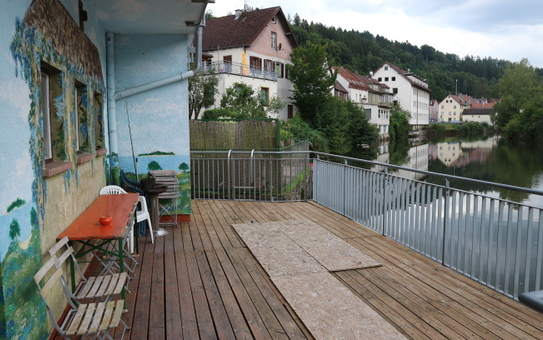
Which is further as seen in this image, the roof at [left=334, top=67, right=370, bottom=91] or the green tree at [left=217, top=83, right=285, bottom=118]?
the roof at [left=334, top=67, right=370, bottom=91]

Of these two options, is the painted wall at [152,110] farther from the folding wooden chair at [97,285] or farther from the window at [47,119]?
the folding wooden chair at [97,285]

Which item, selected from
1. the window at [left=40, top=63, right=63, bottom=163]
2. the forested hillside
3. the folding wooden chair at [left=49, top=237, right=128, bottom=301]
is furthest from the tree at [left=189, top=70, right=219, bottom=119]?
the forested hillside

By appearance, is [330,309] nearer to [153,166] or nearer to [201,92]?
[153,166]

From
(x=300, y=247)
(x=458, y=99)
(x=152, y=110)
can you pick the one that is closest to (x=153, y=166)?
(x=152, y=110)

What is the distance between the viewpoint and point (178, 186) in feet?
24.2

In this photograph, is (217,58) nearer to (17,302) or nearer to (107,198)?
(107,198)

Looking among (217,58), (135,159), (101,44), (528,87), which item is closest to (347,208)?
A: (135,159)

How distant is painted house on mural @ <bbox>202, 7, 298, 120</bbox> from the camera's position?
28.7 m

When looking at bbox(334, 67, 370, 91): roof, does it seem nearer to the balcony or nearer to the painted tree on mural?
the balcony

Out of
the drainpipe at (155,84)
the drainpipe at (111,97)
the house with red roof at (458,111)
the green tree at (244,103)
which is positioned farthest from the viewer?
the house with red roof at (458,111)

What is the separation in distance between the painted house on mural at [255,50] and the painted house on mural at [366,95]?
12992mm

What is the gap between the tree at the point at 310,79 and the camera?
32156 mm

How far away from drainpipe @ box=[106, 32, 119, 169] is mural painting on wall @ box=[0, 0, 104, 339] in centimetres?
227

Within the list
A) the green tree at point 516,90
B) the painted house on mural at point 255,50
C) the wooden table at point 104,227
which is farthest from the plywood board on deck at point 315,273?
the green tree at point 516,90
